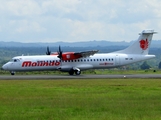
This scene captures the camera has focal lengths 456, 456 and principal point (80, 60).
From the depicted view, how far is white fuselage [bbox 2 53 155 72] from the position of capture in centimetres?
6322

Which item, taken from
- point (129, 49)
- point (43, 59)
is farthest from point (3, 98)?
point (129, 49)

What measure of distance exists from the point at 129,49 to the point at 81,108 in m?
43.3

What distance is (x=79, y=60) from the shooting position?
213 feet

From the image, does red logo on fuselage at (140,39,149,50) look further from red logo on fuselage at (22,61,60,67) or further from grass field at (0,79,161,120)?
grass field at (0,79,161,120)

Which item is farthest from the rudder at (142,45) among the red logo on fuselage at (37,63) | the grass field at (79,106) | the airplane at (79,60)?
the grass field at (79,106)

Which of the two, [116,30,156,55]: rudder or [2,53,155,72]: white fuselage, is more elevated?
[116,30,156,55]: rudder

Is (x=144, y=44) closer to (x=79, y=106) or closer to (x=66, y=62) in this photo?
(x=66, y=62)

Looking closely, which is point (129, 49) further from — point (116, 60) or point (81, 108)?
point (81, 108)

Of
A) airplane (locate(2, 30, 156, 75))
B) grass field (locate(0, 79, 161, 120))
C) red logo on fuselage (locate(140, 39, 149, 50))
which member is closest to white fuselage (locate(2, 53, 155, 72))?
airplane (locate(2, 30, 156, 75))

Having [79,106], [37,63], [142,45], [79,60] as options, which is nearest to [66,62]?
[79,60]

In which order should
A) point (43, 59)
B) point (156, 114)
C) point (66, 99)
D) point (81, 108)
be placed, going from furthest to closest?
point (43, 59) < point (66, 99) < point (81, 108) < point (156, 114)

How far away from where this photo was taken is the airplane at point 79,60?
6325cm

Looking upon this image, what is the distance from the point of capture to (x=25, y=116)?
21016 mm

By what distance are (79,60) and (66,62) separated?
2040mm
